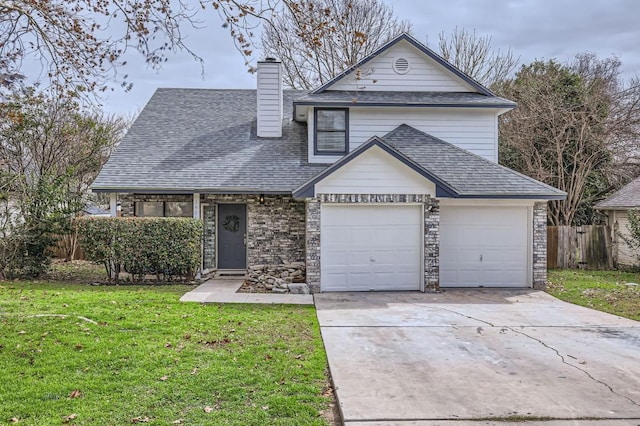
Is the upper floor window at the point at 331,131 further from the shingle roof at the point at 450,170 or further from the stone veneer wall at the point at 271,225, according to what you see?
the stone veneer wall at the point at 271,225

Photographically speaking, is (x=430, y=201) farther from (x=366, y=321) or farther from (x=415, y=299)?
(x=366, y=321)

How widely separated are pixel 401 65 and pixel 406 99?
1.32m

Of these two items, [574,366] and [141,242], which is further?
[141,242]

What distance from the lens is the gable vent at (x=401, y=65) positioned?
1459 cm

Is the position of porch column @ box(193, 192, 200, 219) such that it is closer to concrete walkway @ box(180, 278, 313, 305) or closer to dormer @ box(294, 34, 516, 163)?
concrete walkway @ box(180, 278, 313, 305)

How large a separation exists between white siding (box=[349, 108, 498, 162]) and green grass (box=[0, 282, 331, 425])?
691cm

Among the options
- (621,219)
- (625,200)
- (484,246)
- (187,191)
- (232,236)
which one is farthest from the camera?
(621,219)

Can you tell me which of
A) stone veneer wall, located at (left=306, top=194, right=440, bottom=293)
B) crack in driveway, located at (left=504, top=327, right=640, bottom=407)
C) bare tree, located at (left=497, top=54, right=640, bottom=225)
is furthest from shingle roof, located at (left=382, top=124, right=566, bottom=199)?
bare tree, located at (left=497, top=54, right=640, bottom=225)

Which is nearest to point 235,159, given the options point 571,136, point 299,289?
point 299,289

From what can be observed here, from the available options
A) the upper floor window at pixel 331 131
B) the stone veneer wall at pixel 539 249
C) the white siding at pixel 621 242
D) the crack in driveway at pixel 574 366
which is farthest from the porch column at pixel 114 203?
the white siding at pixel 621 242

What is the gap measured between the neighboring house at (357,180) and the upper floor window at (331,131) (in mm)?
31

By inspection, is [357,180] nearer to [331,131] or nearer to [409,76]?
[331,131]

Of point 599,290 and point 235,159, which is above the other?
point 235,159

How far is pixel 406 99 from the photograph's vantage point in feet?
46.0
